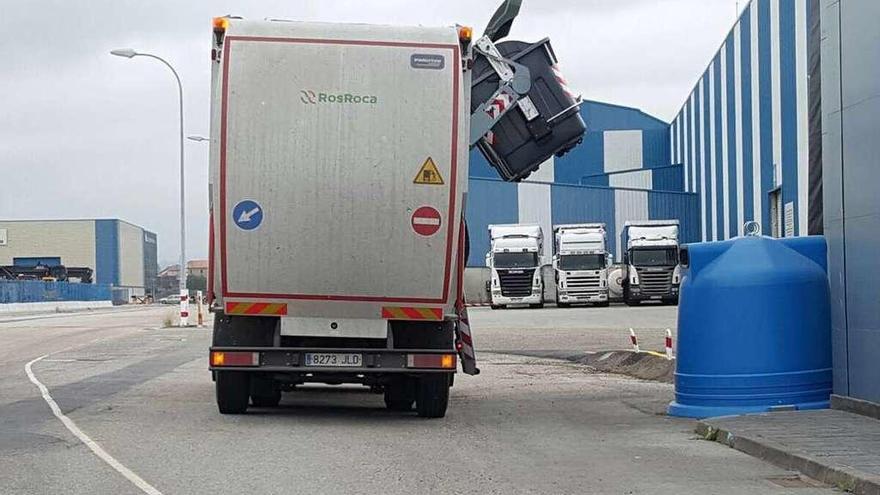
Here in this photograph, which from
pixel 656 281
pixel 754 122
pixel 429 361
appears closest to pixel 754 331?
pixel 429 361

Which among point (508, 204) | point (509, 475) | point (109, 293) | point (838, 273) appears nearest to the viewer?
point (509, 475)

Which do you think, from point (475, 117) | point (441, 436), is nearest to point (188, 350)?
point (475, 117)

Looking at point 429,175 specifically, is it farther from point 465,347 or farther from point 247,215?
point 465,347

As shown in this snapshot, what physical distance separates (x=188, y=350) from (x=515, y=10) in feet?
47.7

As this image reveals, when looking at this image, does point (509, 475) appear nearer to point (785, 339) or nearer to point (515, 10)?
point (785, 339)

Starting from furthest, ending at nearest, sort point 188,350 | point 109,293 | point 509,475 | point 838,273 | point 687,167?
point 109,293 → point 687,167 → point 188,350 → point 838,273 → point 509,475

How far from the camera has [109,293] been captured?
10169 cm

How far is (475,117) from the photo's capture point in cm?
1412

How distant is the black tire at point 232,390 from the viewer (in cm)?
1258

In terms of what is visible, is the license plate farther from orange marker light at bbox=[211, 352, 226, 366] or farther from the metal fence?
the metal fence

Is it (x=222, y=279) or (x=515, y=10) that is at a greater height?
(x=515, y=10)

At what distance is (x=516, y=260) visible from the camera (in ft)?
A: 167

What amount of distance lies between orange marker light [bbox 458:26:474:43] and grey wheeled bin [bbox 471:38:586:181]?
2652 mm

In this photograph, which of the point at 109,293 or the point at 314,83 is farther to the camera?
the point at 109,293
